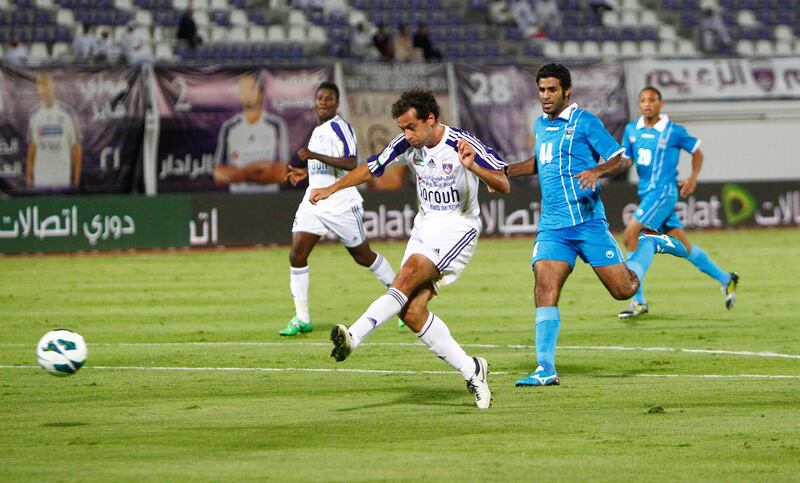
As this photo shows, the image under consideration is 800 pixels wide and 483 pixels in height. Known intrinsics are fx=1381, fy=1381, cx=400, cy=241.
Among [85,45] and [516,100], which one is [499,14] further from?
[85,45]

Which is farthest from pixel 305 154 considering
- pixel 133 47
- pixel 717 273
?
pixel 133 47

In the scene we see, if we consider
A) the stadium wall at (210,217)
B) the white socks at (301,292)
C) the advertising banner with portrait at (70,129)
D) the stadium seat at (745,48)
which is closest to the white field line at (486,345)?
the white socks at (301,292)

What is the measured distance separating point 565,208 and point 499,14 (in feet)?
87.1

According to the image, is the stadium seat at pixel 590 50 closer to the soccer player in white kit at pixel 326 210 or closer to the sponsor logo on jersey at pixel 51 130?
the sponsor logo on jersey at pixel 51 130

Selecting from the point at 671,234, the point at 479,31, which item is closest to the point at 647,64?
the point at 479,31

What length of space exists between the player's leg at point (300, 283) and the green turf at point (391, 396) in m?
A: 0.28

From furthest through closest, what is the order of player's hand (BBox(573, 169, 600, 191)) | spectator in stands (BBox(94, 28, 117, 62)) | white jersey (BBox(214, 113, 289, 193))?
spectator in stands (BBox(94, 28, 117, 62))
white jersey (BBox(214, 113, 289, 193))
player's hand (BBox(573, 169, 600, 191))

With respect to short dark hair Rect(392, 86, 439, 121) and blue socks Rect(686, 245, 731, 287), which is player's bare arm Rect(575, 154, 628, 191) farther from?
blue socks Rect(686, 245, 731, 287)

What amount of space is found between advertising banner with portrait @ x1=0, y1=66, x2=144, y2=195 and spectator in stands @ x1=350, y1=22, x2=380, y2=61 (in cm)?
583

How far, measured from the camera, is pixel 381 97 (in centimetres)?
3188

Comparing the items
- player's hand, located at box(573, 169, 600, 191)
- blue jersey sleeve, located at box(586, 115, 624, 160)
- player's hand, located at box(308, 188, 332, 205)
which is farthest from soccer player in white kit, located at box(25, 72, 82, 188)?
player's hand, located at box(573, 169, 600, 191)

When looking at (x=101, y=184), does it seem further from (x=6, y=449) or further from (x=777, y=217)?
(x=6, y=449)

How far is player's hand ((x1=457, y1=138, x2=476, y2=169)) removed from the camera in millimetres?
9227

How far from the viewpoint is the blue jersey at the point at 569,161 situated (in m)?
10.5
